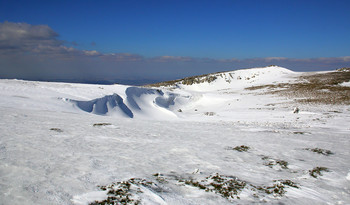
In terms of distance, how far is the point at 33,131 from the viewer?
981cm

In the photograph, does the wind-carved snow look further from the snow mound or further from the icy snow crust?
the icy snow crust

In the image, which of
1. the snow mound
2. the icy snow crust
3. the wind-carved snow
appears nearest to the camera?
the icy snow crust

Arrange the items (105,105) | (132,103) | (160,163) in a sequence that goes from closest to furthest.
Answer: (160,163)
(105,105)
(132,103)

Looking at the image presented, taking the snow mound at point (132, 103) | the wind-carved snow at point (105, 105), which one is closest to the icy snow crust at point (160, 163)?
the wind-carved snow at point (105, 105)

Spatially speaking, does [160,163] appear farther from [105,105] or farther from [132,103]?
[132,103]

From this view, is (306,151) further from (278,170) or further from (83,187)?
(83,187)

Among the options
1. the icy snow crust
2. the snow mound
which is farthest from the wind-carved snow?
the icy snow crust

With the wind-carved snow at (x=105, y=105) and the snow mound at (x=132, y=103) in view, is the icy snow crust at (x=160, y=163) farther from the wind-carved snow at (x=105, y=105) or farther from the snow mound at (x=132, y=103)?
the snow mound at (x=132, y=103)

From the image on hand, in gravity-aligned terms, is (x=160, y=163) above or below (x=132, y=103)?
below

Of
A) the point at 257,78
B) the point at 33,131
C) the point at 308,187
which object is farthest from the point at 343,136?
the point at 257,78

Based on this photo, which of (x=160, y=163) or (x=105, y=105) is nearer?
(x=160, y=163)

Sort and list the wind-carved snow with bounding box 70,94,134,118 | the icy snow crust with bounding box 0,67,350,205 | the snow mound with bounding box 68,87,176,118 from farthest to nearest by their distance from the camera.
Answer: the snow mound with bounding box 68,87,176,118 < the wind-carved snow with bounding box 70,94,134,118 < the icy snow crust with bounding box 0,67,350,205

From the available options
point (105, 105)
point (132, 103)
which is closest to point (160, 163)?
point (105, 105)

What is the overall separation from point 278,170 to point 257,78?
63704mm
